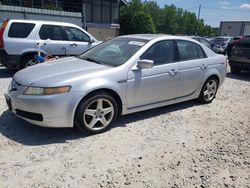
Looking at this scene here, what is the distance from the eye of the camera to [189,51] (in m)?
5.19

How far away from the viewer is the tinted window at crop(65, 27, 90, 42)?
325 inches

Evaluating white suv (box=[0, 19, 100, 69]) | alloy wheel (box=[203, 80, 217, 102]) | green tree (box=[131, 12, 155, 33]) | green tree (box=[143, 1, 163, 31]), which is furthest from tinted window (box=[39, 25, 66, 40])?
green tree (box=[143, 1, 163, 31])

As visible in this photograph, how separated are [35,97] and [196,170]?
2.37 meters

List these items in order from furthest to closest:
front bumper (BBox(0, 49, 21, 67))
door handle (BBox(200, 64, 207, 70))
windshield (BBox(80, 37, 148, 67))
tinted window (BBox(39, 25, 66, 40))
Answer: tinted window (BBox(39, 25, 66, 40)) → front bumper (BBox(0, 49, 21, 67)) → door handle (BBox(200, 64, 207, 70)) → windshield (BBox(80, 37, 148, 67))

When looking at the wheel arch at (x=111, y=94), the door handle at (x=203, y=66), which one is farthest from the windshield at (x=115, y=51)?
the door handle at (x=203, y=66)

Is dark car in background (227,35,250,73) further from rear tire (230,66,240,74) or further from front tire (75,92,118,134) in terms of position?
front tire (75,92,118,134)

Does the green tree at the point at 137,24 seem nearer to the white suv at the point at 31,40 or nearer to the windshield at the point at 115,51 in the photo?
the white suv at the point at 31,40

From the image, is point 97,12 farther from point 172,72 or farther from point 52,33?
point 172,72

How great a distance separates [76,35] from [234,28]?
4651cm

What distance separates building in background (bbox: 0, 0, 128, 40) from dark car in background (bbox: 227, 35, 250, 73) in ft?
45.0

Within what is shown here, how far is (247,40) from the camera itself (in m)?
9.48

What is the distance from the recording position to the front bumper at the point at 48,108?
11.4 ft

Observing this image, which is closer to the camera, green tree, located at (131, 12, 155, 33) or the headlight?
the headlight

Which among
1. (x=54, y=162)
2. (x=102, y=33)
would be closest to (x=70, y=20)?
(x=102, y=33)
